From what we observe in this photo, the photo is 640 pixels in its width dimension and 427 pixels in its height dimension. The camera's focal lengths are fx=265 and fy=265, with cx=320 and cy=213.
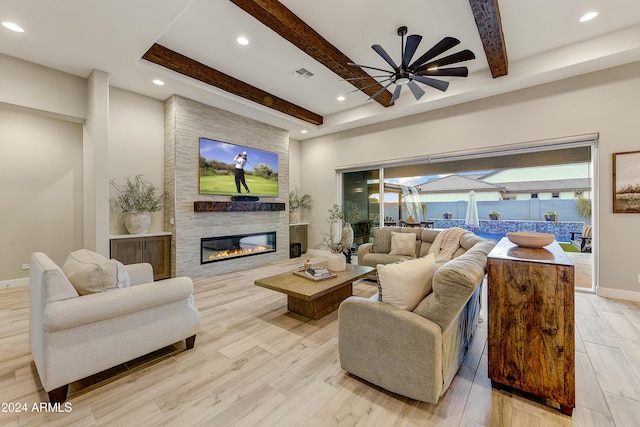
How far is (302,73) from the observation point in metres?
4.35

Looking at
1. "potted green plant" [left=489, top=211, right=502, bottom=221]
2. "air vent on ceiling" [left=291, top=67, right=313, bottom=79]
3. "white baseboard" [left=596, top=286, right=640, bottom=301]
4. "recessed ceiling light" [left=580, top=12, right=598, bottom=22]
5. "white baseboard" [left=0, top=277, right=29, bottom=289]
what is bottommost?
"white baseboard" [left=596, top=286, right=640, bottom=301]

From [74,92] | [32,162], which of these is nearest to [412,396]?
[74,92]

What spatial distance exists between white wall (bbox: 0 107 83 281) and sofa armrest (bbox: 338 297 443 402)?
5.18 meters

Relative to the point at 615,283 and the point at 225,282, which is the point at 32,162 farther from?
the point at 615,283

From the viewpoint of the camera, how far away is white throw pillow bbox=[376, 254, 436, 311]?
185 cm

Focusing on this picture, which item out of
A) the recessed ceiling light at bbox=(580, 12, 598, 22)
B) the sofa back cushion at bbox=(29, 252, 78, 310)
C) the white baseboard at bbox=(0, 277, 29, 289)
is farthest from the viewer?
the white baseboard at bbox=(0, 277, 29, 289)

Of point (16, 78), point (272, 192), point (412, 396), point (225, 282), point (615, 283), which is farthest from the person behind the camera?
point (272, 192)

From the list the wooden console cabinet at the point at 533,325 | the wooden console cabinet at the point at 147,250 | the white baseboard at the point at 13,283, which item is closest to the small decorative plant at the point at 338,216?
the wooden console cabinet at the point at 147,250

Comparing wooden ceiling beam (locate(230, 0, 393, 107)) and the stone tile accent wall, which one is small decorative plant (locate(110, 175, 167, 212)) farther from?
wooden ceiling beam (locate(230, 0, 393, 107))

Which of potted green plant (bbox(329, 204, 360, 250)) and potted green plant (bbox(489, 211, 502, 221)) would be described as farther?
potted green plant (bbox(329, 204, 360, 250))

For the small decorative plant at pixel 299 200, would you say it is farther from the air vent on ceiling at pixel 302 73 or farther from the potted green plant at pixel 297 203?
the air vent on ceiling at pixel 302 73

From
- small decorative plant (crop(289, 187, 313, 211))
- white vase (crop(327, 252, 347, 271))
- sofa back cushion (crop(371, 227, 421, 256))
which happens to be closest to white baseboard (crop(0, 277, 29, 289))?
white vase (crop(327, 252, 347, 271))

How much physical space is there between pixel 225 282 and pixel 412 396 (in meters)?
3.68

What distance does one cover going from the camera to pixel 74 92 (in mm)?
3926
